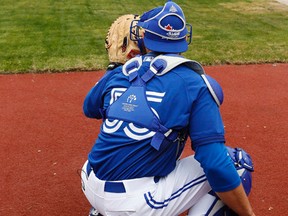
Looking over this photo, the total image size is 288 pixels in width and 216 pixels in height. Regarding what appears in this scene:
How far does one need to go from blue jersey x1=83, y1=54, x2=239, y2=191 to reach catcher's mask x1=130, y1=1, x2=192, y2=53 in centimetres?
9

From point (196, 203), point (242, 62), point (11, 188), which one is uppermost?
point (196, 203)

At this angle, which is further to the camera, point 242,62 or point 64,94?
point 242,62

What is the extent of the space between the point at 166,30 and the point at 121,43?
20.5 inches

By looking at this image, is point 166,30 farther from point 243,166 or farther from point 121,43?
point 243,166

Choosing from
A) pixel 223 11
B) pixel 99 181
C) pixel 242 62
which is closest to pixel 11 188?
pixel 99 181

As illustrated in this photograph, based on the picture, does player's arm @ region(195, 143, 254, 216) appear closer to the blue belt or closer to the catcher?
the blue belt

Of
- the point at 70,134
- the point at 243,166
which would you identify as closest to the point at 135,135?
the point at 243,166

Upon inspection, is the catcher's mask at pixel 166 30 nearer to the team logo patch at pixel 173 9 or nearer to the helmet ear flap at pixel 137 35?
the team logo patch at pixel 173 9

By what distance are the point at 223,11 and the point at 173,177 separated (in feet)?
34.5

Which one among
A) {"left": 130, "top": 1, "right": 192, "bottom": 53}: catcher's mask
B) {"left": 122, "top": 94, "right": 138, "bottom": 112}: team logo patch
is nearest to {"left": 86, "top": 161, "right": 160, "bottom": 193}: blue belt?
{"left": 122, "top": 94, "right": 138, "bottom": 112}: team logo patch

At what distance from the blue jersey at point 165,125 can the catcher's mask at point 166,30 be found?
94 millimetres

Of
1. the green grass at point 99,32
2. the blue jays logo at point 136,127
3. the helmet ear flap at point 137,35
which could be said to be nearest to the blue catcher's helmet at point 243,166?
the blue jays logo at point 136,127

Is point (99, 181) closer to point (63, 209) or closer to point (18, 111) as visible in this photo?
point (63, 209)

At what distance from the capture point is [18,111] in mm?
5961
